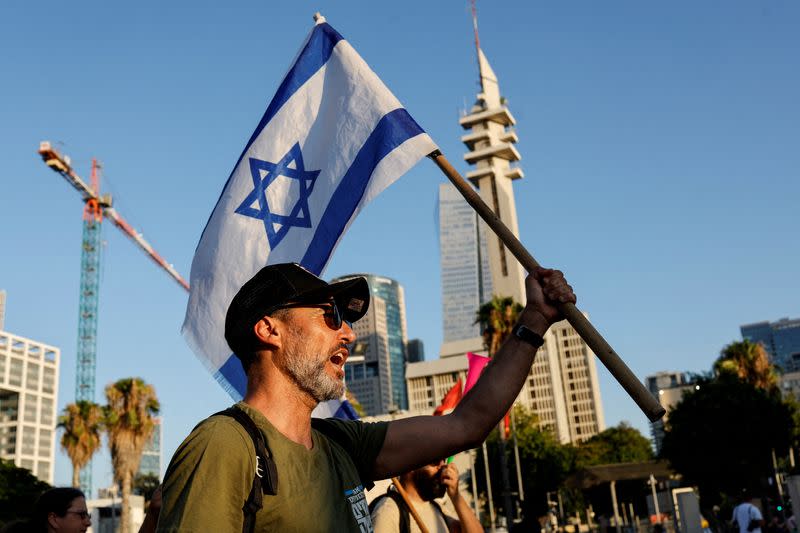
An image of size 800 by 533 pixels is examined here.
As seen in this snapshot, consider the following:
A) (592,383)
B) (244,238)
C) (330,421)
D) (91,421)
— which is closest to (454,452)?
(330,421)

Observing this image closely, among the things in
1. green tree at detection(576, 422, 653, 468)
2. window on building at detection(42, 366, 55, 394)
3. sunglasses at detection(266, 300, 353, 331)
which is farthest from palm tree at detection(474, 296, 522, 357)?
window on building at detection(42, 366, 55, 394)

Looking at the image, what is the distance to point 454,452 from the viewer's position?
9.87 ft

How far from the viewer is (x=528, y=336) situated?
300 centimetres

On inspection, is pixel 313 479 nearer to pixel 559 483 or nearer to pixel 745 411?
pixel 745 411

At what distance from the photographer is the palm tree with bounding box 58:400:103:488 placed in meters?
39.2

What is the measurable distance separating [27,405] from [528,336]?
163 metres

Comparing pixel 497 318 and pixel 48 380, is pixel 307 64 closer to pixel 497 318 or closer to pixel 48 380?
pixel 497 318

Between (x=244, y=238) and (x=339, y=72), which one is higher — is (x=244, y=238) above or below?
below

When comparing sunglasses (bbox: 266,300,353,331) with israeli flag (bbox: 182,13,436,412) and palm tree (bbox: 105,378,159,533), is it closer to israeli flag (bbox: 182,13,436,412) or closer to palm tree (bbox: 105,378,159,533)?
israeli flag (bbox: 182,13,436,412)

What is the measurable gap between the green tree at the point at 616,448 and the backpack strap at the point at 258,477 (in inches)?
3848

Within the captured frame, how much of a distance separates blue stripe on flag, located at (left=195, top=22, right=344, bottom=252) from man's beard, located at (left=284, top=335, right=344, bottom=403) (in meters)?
2.63

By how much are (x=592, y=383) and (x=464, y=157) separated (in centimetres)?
6722

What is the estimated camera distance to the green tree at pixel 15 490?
32.5m

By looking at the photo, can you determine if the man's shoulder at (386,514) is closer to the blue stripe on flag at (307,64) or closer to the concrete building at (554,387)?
the blue stripe on flag at (307,64)
